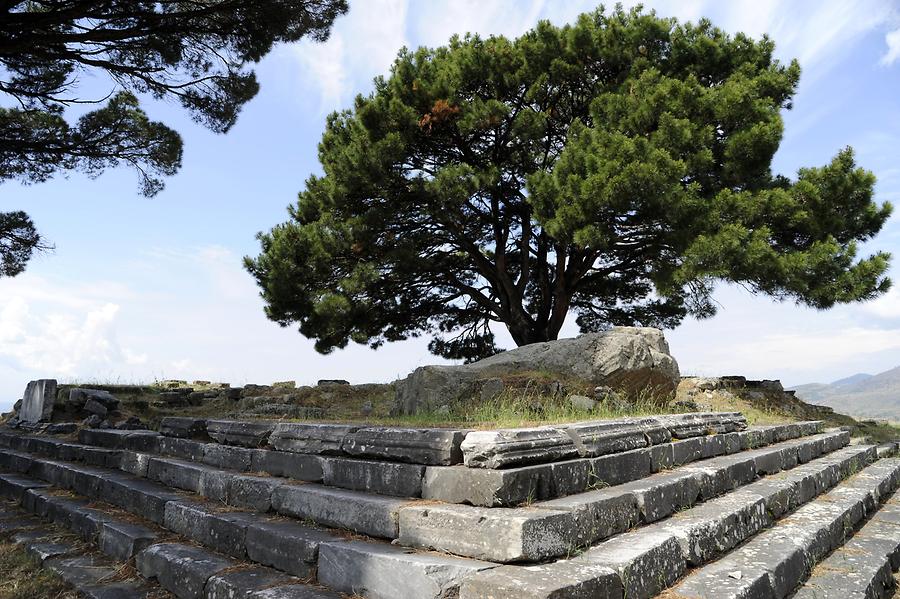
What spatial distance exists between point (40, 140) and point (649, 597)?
14.5 meters

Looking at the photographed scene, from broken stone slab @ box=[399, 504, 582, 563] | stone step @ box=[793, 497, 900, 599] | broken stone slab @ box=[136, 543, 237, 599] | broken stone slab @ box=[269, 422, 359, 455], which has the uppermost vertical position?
broken stone slab @ box=[269, 422, 359, 455]

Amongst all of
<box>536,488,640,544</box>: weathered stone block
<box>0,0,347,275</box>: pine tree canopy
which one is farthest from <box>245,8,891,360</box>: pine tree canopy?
<box>536,488,640,544</box>: weathered stone block

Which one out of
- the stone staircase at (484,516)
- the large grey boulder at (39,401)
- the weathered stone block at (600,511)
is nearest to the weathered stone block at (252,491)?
the stone staircase at (484,516)

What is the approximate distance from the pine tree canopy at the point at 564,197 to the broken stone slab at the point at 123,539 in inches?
317

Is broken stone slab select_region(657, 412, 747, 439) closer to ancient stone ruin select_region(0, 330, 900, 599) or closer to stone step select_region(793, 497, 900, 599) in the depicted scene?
ancient stone ruin select_region(0, 330, 900, 599)

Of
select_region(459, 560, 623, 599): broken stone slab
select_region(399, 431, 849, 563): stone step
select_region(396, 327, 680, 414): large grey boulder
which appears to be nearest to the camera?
select_region(459, 560, 623, 599): broken stone slab

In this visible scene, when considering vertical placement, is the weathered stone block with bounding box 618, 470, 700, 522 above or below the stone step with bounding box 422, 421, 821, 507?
below

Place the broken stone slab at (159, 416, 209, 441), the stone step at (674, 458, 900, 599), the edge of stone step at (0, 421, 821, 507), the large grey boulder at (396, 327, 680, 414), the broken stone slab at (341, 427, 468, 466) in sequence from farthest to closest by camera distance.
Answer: the large grey boulder at (396, 327, 680, 414) → the broken stone slab at (159, 416, 209, 441) → the broken stone slab at (341, 427, 468, 466) → the edge of stone step at (0, 421, 821, 507) → the stone step at (674, 458, 900, 599)

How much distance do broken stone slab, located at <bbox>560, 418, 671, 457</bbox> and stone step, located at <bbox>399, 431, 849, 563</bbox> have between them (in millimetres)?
248

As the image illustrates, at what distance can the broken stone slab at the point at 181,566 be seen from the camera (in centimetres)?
356

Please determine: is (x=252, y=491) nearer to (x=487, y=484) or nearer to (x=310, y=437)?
(x=310, y=437)

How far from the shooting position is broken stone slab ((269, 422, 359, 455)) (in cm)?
426

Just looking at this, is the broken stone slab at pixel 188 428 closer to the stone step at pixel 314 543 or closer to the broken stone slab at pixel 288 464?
the stone step at pixel 314 543

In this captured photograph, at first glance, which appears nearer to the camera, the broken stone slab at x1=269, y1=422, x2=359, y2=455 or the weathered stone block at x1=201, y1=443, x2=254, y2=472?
the broken stone slab at x1=269, y1=422, x2=359, y2=455
